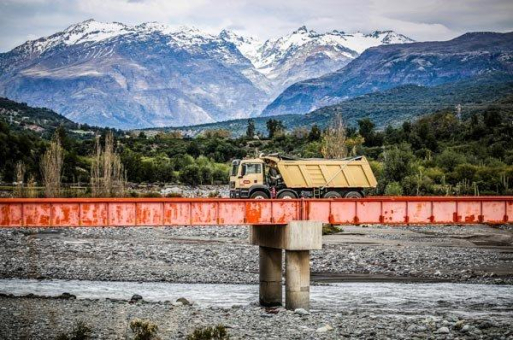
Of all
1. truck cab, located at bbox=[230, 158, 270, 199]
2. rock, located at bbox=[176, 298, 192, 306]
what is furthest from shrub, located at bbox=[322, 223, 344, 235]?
rock, located at bbox=[176, 298, 192, 306]

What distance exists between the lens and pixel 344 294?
41.8 metres

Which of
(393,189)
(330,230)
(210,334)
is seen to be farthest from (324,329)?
(393,189)

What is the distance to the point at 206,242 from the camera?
65.7m

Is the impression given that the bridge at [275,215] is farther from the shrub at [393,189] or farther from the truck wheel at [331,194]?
the shrub at [393,189]

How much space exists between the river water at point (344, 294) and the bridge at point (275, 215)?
1.95 m

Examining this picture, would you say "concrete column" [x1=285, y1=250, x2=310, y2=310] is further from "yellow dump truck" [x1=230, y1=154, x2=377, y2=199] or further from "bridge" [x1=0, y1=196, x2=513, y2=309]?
"yellow dump truck" [x1=230, y1=154, x2=377, y2=199]

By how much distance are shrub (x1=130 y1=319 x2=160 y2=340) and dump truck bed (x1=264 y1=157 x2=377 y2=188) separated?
2043cm

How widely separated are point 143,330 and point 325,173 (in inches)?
896

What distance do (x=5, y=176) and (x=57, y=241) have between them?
178 feet

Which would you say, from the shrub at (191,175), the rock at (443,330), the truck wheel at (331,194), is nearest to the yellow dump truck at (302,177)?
the truck wheel at (331,194)

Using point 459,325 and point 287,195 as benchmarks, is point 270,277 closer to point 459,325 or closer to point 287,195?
point 287,195

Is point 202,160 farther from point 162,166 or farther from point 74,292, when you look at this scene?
point 74,292

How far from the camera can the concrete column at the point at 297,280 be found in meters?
36.3

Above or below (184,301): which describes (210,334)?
above
